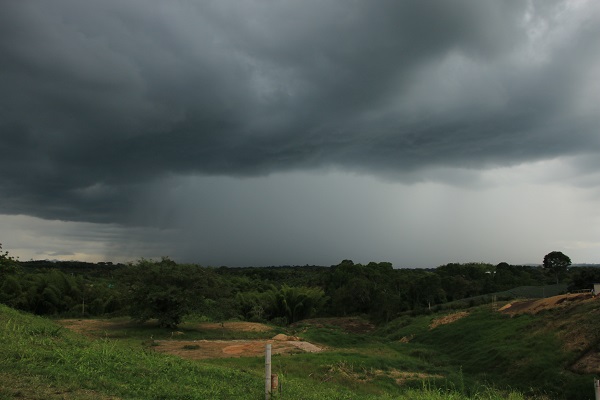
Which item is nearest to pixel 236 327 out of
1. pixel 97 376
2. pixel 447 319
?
pixel 447 319

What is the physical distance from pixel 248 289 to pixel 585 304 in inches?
1699

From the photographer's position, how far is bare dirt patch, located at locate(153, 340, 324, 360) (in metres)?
20.6

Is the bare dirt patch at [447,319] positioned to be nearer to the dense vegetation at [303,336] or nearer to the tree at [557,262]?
the dense vegetation at [303,336]

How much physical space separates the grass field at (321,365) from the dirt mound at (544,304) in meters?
1.05

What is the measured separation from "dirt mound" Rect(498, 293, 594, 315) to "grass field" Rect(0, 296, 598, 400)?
105cm

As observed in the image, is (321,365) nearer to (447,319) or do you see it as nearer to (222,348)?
(222,348)

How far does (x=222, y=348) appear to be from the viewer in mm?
23047

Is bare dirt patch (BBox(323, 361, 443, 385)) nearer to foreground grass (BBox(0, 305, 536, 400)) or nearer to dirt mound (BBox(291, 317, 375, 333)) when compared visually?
foreground grass (BBox(0, 305, 536, 400))

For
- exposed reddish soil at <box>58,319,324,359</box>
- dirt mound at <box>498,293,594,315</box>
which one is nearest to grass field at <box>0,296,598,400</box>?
exposed reddish soil at <box>58,319,324,359</box>

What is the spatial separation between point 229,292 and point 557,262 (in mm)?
62244

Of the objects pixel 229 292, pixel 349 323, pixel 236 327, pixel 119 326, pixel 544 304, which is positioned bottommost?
pixel 349 323

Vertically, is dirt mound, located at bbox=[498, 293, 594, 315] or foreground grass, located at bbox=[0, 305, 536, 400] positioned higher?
foreground grass, located at bbox=[0, 305, 536, 400]

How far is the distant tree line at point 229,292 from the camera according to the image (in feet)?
92.6

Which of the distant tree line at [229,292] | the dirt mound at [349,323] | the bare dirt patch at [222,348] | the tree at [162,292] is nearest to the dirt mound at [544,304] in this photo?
the distant tree line at [229,292]
